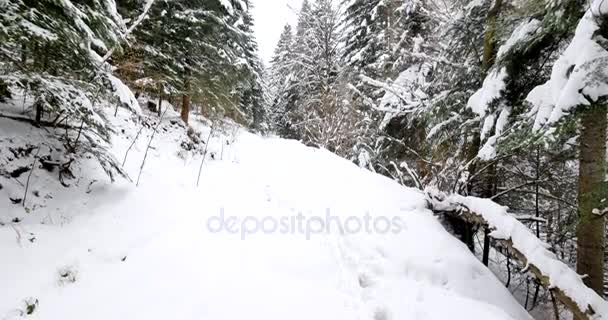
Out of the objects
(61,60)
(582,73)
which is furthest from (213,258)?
(582,73)

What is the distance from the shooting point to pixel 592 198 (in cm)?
263

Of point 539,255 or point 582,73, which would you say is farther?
point 539,255

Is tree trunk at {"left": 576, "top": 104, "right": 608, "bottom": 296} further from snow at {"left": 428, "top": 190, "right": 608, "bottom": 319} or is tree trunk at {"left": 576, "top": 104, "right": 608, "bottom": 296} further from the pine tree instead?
the pine tree

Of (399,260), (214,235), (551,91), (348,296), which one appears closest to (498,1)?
(551,91)

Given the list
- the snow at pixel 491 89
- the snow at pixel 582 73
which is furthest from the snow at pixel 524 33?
the snow at pixel 582 73

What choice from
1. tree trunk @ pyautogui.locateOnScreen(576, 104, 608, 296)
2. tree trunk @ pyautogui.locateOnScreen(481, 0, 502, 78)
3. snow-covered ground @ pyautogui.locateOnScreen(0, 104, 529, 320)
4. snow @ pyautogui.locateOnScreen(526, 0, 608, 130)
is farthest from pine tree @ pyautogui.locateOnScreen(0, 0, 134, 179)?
tree trunk @ pyautogui.locateOnScreen(481, 0, 502, 78)

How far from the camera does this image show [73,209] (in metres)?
3.57

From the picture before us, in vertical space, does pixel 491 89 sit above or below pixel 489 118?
above

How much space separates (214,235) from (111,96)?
237 cm

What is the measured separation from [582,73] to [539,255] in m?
1.62

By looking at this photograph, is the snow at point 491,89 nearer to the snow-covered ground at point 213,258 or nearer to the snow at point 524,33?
the snow at point 524,33

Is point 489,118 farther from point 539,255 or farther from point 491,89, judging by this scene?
point 539,255

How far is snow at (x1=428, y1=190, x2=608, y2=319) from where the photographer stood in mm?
2326

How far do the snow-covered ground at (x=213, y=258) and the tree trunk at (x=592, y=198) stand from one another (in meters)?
0.78
